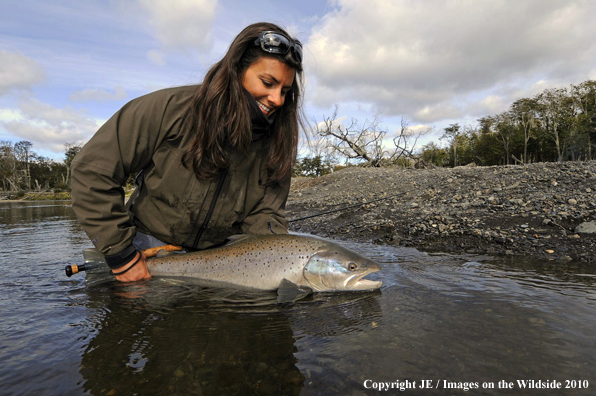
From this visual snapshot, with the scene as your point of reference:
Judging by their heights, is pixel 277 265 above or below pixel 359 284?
above

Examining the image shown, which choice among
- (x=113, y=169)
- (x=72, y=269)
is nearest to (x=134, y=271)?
(x=72, y=269)

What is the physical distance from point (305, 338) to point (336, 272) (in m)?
0.98

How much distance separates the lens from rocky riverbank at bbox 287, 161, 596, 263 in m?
4.88

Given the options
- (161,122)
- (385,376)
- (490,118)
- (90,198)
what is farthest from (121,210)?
(490,118)

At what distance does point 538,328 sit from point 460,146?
7473 cm

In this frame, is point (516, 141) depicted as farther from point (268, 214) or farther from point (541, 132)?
point (268, 214)

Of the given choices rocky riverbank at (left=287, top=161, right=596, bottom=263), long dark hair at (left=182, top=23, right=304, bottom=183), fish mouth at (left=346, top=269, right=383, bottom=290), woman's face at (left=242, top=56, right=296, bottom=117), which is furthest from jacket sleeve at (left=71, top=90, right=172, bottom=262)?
rocky riverbank at (left=287, top=161, right=596, bottom=263)

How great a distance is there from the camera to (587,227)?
488 centimetres

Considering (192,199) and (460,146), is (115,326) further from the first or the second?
(460,146)

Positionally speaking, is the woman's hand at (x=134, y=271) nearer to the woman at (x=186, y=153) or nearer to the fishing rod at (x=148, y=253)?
the woman at (x=186, y=153)

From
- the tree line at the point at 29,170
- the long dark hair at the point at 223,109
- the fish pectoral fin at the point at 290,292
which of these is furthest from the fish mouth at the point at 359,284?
the tree line at the point at 29,170

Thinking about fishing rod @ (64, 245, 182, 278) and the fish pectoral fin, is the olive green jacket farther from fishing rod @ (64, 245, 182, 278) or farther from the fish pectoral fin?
the fish pectoral fin

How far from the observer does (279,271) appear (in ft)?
10.6

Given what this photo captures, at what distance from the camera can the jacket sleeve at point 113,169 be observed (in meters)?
2.72
